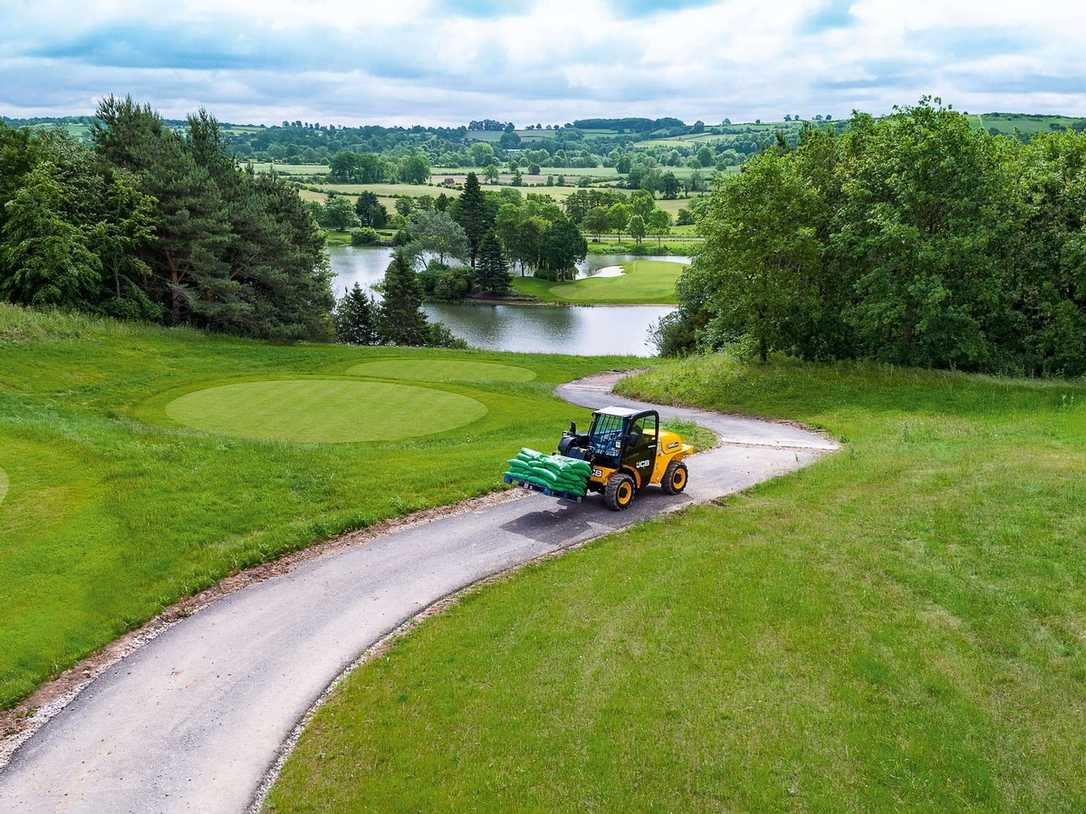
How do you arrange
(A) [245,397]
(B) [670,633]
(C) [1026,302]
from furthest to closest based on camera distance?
(C) [1026,302] → (A) [245,397] → (B) [670,633]

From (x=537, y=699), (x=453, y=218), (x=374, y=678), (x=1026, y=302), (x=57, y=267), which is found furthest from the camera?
(x=453, y=218)

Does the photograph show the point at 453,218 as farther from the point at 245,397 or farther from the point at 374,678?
the point at 374,678

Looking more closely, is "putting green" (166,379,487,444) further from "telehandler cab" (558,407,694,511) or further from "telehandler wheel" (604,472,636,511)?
"telehandler wheel" (604,472,636,511)

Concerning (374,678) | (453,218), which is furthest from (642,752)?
(453,218)

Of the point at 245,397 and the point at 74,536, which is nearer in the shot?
the point at 74,536

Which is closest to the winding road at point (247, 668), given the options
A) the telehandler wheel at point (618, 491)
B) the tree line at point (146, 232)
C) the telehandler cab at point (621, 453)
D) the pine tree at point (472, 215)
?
the telehandler wheel at point (618, 491)

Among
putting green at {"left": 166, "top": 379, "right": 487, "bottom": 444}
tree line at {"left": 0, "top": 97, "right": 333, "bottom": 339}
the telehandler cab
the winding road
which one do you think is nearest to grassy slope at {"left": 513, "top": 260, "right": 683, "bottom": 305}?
tree line at {"left": 0, "top": 97, "right": 333, "bottom": 339}

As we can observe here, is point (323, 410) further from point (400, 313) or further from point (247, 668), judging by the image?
point (400, 313)

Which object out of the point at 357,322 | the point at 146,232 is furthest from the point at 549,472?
the point at 357,322
